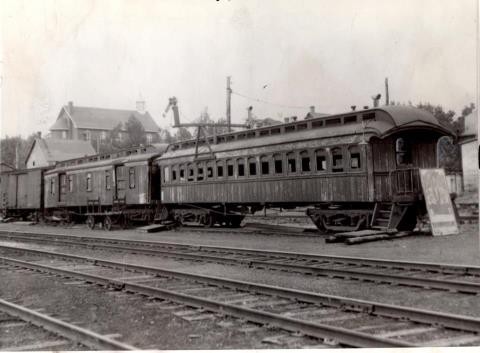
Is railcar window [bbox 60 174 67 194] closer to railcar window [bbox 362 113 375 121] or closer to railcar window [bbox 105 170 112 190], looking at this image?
railcar window [bbox 105 170 112 190]

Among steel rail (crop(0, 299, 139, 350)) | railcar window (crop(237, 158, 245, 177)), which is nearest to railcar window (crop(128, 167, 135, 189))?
railcar window (crop(237, 158, 245, 177))

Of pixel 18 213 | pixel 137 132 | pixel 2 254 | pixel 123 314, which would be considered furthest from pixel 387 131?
pixel 137 132

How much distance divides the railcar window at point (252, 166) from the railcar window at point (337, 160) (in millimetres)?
3799

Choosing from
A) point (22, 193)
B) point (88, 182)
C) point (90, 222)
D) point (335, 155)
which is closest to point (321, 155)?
point (335, 155)

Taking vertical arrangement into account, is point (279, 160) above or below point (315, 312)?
above

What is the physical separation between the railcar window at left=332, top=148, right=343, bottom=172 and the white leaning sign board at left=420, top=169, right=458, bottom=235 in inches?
95.9

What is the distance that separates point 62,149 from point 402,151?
60.3 metres

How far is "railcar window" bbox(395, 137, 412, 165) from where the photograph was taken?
15758 mm

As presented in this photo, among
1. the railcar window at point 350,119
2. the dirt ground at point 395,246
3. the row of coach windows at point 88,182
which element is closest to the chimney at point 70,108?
the row of coach windows at point 88,182

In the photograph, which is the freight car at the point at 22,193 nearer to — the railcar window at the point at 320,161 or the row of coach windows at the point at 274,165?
the row of coach windows at the point at 274,165

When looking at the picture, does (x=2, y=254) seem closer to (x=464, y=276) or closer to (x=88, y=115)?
(x=464, y=276)

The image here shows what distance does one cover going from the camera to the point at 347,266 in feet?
35.6

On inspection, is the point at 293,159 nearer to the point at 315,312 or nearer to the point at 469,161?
the point at 315,312

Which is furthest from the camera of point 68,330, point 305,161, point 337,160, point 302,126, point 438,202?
point 302,126
